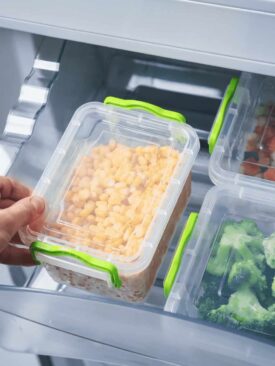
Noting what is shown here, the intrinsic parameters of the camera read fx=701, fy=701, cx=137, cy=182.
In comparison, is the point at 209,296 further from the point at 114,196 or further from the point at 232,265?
the point at 114,196

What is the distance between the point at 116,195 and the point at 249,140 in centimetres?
24

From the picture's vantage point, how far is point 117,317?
2.64 ft

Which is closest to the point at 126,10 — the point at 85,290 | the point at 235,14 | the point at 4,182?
the point at 235,14

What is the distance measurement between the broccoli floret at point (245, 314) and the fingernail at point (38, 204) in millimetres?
251

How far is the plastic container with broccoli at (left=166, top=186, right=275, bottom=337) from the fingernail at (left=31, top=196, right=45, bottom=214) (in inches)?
7.7

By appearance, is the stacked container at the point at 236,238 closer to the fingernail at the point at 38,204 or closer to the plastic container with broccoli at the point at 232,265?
the plastic container with broccoli at the point at 232,265

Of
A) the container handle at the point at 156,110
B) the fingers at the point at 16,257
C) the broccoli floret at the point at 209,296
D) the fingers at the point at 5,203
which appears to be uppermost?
the container handle at the point at 156,110

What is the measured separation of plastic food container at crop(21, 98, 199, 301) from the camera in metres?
0.86

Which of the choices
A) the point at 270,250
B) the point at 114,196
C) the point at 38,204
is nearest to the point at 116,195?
the point at 114,196

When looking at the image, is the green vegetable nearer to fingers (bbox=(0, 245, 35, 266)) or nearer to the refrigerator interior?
the refrigerator interior

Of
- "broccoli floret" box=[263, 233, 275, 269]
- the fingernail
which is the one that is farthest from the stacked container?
Answer: the fingernail

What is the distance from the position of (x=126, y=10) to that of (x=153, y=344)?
15.7 inches

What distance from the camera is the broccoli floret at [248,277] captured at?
2.89 feet

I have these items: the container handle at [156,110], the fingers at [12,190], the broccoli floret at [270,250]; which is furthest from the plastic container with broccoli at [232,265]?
the fingers at [12,190]
